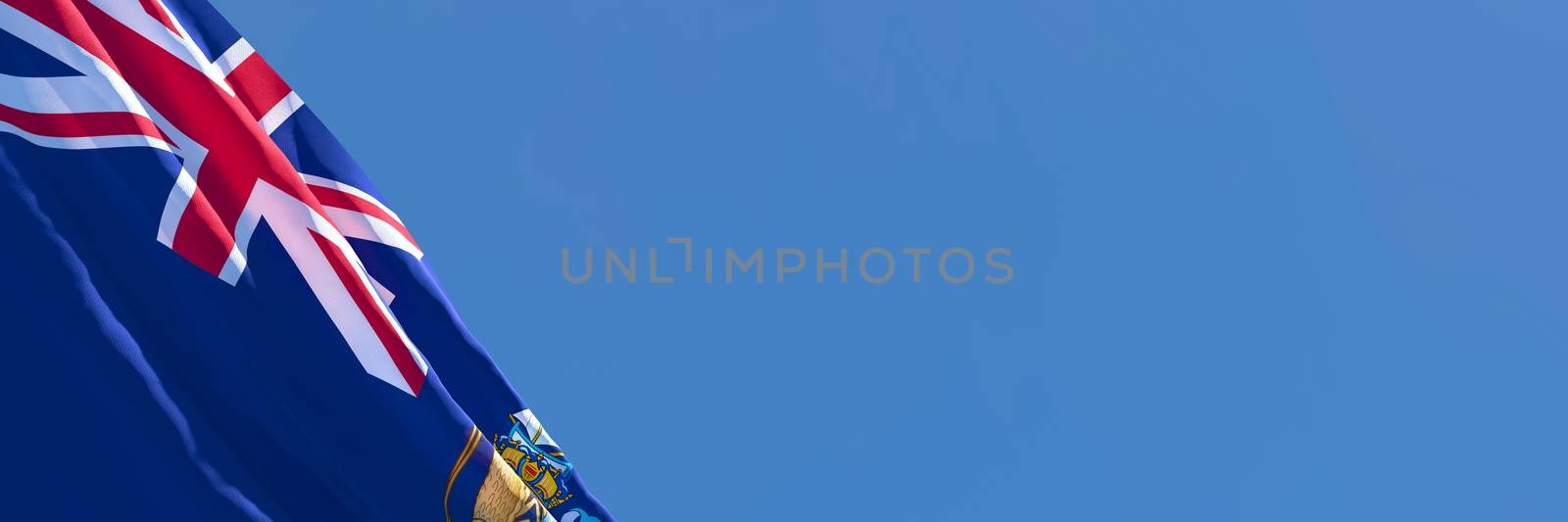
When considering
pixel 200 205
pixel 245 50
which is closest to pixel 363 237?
pixel 245 50

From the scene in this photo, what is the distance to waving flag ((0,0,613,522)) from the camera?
5.74 m

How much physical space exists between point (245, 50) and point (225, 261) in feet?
6.22

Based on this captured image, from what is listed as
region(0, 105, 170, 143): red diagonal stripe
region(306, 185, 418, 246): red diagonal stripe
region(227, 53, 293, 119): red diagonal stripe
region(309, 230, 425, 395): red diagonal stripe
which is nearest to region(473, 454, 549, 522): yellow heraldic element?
region(309, 230, 425, 395): red diagonal stripe

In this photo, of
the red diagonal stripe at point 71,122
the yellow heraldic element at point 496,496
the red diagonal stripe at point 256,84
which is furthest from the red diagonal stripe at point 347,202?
the yellow heraldic element at point 496,496

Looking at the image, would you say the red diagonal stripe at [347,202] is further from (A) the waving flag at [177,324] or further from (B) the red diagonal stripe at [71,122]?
(B) the red diagonal stripe at [71,122]

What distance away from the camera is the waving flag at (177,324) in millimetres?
5742

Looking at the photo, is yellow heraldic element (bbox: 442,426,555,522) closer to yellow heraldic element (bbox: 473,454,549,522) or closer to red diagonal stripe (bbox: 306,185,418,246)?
yellow heraldic element (bbox: 473,454,549,522)

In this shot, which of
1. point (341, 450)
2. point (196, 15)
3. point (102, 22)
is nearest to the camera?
point (341, 450)

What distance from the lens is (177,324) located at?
239 inches

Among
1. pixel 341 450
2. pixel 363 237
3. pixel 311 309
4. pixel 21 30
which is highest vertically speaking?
pixel 363 237

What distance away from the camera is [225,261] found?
242 inches

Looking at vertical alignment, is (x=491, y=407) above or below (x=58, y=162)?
above

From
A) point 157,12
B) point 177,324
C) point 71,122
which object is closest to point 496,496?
point 177,324

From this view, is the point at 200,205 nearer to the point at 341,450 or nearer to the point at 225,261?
the point at 225,261
